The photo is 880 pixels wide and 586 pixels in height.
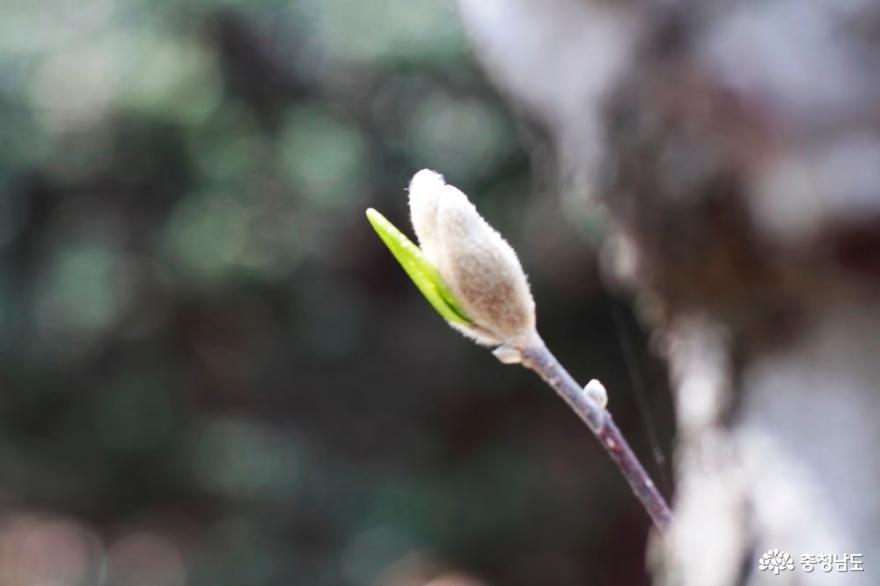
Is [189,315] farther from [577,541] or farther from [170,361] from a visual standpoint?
[577,541]

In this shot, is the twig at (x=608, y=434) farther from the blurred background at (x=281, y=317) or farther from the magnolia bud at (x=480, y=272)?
the blurred background at (x=281, y=317)

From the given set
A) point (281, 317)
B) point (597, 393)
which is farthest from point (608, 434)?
point (281, 317)

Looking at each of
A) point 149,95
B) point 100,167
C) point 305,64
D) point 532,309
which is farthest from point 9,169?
point 532,309

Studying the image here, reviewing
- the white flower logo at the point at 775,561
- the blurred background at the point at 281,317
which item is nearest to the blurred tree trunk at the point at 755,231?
the white flower logo at the point at 775,561

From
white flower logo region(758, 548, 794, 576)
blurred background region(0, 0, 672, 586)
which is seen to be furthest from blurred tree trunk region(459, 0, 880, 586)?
blurred background region(0, 0, 672, 586)

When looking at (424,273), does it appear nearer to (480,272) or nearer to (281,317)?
(480,272)

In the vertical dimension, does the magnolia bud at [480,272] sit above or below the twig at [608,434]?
above

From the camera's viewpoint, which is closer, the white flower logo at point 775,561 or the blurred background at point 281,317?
the white flower logo at point 775,561

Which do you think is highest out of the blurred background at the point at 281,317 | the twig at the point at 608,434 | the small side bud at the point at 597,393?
the blurred background at the point at 281,317
